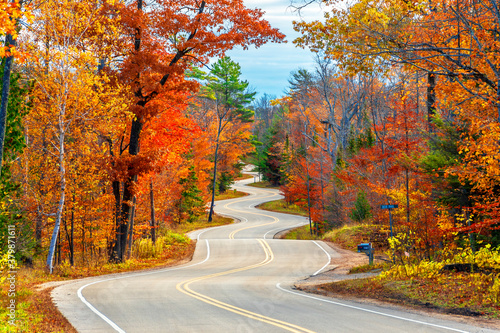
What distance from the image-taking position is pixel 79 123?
57.5 feet

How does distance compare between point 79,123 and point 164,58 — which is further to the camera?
point 164,58

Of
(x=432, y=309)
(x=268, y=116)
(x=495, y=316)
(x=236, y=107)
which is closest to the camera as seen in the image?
(x=495, y=316)

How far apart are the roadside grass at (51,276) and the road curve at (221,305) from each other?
399mm

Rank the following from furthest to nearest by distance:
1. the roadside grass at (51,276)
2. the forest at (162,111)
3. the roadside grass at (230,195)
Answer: the roadside grass at (230,195)
the forest at (162,111)
the roadside grass at (51,276)

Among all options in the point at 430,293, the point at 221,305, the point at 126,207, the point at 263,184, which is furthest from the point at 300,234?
the point at 263,184

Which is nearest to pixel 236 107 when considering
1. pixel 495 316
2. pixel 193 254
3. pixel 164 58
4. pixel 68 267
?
pixel 193 254

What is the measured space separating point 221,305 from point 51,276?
9.13 metres

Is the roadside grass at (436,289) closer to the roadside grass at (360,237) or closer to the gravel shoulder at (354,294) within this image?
the gravel shoulder at (354,294)

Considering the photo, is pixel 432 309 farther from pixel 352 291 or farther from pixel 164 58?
pixel 164 58

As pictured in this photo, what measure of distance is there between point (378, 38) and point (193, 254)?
64.8 feet

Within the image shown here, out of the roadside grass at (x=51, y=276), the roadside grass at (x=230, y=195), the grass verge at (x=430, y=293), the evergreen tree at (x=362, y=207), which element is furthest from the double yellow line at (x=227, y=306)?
the roadside grass at (x=230, y=195)

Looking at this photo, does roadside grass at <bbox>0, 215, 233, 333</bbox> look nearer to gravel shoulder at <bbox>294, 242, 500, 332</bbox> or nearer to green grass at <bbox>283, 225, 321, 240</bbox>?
gravel shoulder at <bbox>294, 242, 500, 332</bbox>

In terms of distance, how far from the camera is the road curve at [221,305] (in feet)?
26.8

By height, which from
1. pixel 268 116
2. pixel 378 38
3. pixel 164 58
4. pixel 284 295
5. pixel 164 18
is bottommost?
pixel 284 295
